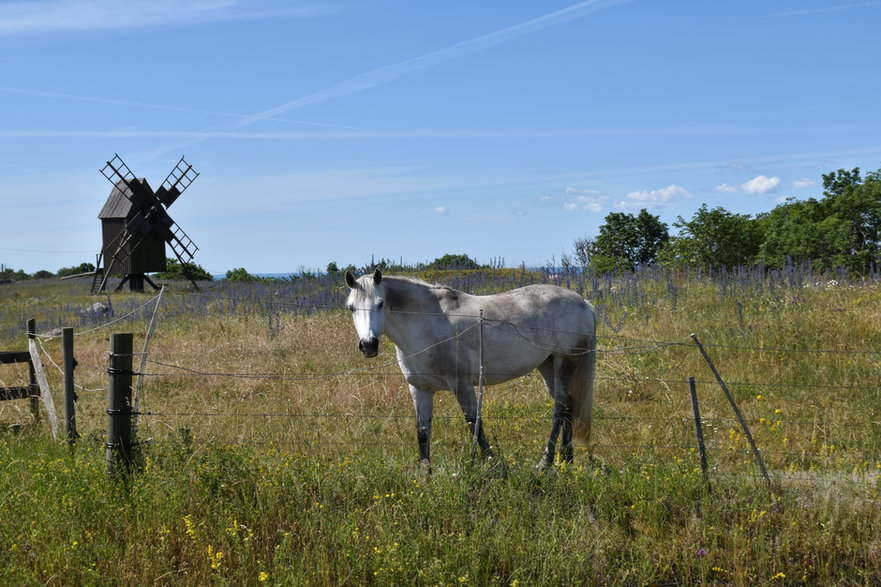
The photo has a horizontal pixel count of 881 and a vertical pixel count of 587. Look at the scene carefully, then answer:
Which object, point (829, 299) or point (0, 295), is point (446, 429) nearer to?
point (829, 299)

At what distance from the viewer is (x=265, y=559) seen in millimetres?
4988

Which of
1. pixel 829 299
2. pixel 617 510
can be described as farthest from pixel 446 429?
pixel 829 299

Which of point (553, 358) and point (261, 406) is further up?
point (553, 358)

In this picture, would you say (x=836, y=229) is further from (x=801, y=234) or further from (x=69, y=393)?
(x=69, y=393)

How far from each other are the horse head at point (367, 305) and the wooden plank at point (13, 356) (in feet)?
18.5

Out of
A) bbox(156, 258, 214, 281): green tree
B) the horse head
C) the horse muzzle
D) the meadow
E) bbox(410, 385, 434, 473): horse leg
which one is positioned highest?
bbox(156, 258, 214, 281): green tree

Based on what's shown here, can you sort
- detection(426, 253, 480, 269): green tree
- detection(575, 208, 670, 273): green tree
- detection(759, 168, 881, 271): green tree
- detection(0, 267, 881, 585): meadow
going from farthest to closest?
1. detection(575, 208, 670, 273): green tree
2. detection(759, 168, 881, 271): green tree
3. detection(426, 253, 480, 269): green tree
4. detection(0, 267, 881, 585): meadow

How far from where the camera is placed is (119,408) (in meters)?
6.21

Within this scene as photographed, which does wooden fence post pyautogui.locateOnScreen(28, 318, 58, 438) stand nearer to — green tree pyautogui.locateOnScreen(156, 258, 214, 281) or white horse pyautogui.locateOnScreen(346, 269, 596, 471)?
white horse pyautogui.locateOnScreen(346, 269, 596, 471)

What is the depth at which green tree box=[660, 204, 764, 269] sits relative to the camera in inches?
1087

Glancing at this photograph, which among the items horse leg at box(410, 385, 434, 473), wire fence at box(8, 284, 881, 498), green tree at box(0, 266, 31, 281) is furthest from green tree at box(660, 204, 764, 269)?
green tree at box(0, 266, 31, 281)

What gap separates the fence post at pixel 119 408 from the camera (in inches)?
243

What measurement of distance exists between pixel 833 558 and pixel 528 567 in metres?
2.30

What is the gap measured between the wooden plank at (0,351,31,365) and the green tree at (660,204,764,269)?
2276 centimetres
